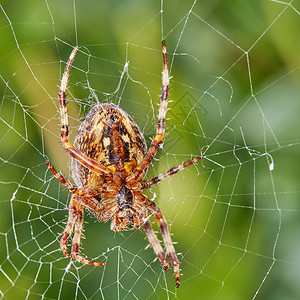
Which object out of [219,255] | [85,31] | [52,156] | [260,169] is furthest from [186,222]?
[85,31]

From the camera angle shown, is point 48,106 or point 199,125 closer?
point 199,125

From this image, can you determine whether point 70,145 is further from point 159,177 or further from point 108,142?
point 159,177

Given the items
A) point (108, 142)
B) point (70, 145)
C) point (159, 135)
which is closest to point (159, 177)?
point (159, 135)

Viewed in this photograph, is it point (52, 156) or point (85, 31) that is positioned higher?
point (85, 31)

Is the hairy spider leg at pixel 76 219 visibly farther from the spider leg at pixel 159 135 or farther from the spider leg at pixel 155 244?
the spider leg at pixel 155 244

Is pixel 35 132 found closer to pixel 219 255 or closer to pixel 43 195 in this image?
pixel 43 195

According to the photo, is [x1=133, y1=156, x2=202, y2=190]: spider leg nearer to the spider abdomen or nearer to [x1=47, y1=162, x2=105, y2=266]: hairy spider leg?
the spider abdomen

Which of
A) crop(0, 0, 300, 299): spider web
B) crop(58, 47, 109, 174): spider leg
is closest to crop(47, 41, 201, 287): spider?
crop(58, 47, 109, 174): spider leg
